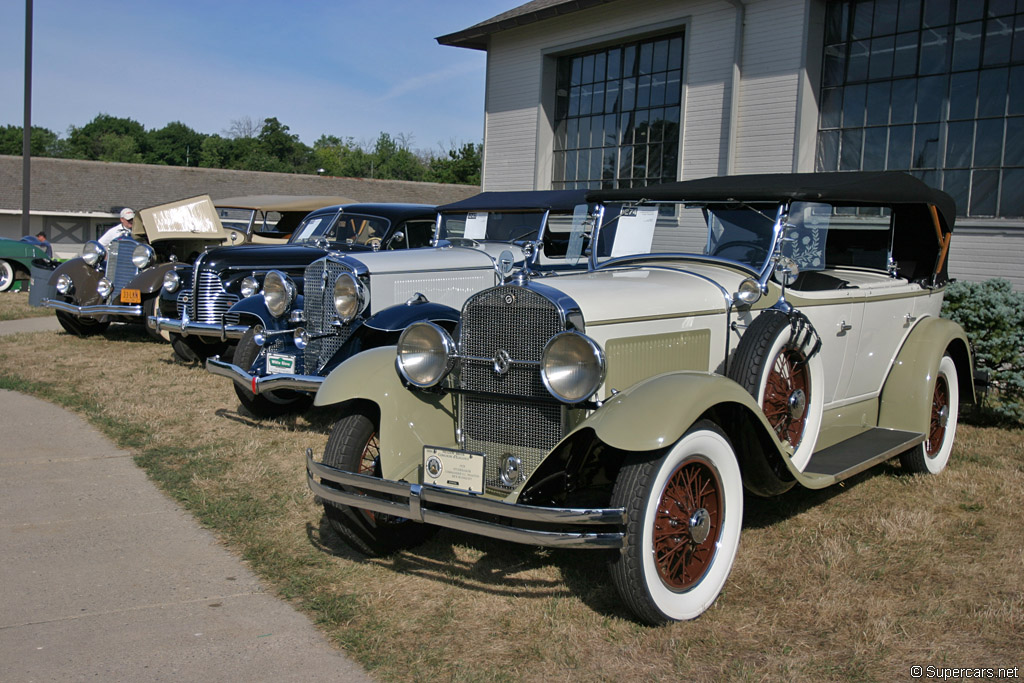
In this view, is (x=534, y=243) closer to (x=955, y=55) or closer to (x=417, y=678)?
(x=417, y=678)

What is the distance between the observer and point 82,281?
10797mm

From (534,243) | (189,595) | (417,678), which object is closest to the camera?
(417,678)

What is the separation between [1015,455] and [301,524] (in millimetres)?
4823

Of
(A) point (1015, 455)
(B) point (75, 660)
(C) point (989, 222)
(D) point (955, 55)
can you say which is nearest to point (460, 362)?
(B) point (75, 660)

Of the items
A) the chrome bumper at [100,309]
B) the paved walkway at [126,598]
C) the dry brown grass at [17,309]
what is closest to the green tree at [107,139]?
the dry brown grass at [17,309]

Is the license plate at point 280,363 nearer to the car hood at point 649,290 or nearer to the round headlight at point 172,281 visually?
the car hood at point 649,290

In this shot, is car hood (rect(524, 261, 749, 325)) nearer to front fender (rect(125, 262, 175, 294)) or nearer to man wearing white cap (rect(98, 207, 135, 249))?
front fender (rect(125, 262, 175, 294))

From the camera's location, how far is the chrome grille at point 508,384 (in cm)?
363

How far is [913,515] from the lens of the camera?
4570 millimetres

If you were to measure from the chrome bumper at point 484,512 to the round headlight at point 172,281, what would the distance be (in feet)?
20.2

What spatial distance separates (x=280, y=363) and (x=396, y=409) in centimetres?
260

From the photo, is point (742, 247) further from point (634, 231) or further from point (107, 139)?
point (107, 139)

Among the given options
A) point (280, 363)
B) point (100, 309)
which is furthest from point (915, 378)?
point (100, 309)

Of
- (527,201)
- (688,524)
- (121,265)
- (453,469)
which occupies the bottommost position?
(688,524)
